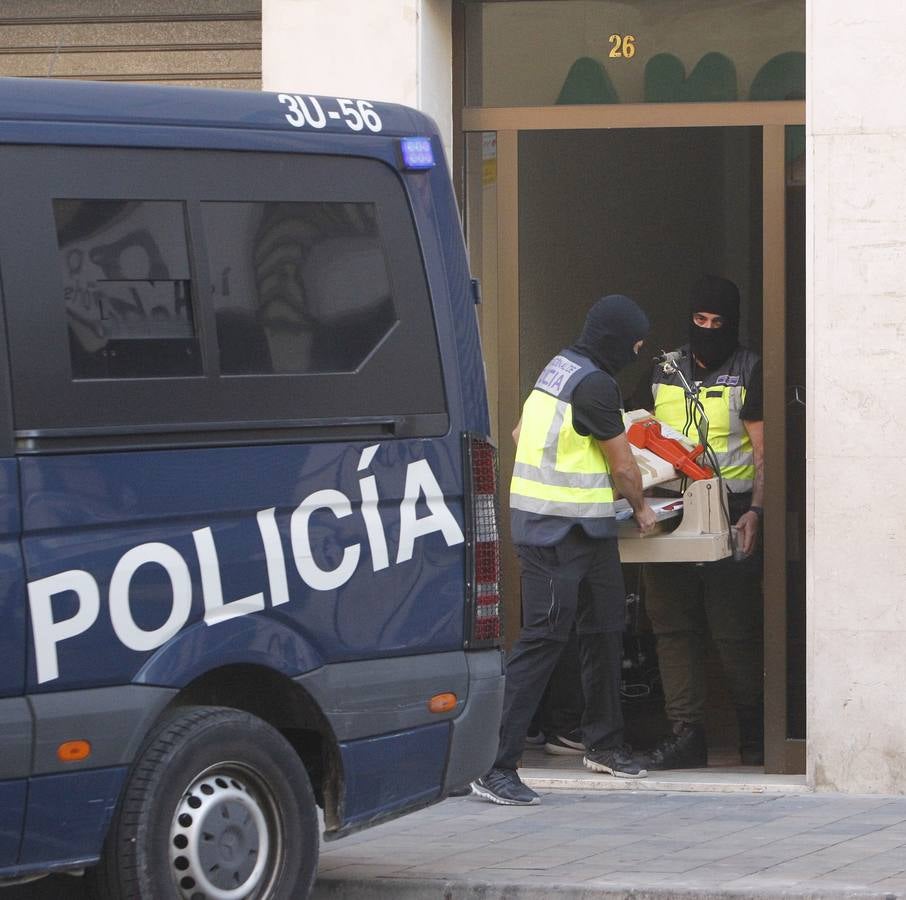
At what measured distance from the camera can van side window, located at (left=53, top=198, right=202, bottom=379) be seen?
494 centimetres

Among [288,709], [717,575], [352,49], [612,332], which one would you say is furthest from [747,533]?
[288,709]

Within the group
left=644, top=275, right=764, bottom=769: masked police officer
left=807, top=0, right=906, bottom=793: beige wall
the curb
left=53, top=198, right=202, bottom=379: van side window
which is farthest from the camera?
left=644, top=275, right=764, bottom=769: masked police officer

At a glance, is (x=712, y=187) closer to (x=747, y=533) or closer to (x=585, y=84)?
(x=585, y=84)

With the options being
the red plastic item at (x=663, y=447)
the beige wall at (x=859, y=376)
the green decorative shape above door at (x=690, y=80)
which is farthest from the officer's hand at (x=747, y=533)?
the green decorative shape above door at (x=690, y=80)

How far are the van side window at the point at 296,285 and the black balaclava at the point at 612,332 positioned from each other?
2.19 m

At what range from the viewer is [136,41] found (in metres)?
9.13

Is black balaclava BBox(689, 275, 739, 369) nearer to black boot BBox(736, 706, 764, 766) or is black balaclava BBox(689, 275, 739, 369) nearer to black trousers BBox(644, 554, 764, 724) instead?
black trousers BBox(644, 554, 764, 724)

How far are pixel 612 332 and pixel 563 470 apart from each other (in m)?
0.54

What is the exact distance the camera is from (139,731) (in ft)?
16.3

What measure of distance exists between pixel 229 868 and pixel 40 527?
Answer: 106 centimetres

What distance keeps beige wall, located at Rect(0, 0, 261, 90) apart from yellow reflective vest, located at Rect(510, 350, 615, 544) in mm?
2296

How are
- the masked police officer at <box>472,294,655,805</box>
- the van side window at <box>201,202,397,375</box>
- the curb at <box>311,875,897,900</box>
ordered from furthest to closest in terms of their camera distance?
the masked police officer at <box>472,294,655,805</box>
the curb at <box>311,875,897,900</box>
the van side window at <box>201,202,397,375</box>

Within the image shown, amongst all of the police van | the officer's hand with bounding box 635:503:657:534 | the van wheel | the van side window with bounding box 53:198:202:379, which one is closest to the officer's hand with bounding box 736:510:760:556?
the officer's hand with bounding box 635:503:657:534

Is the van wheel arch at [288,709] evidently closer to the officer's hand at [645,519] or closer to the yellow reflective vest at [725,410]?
the officer's hand at [645,519]
